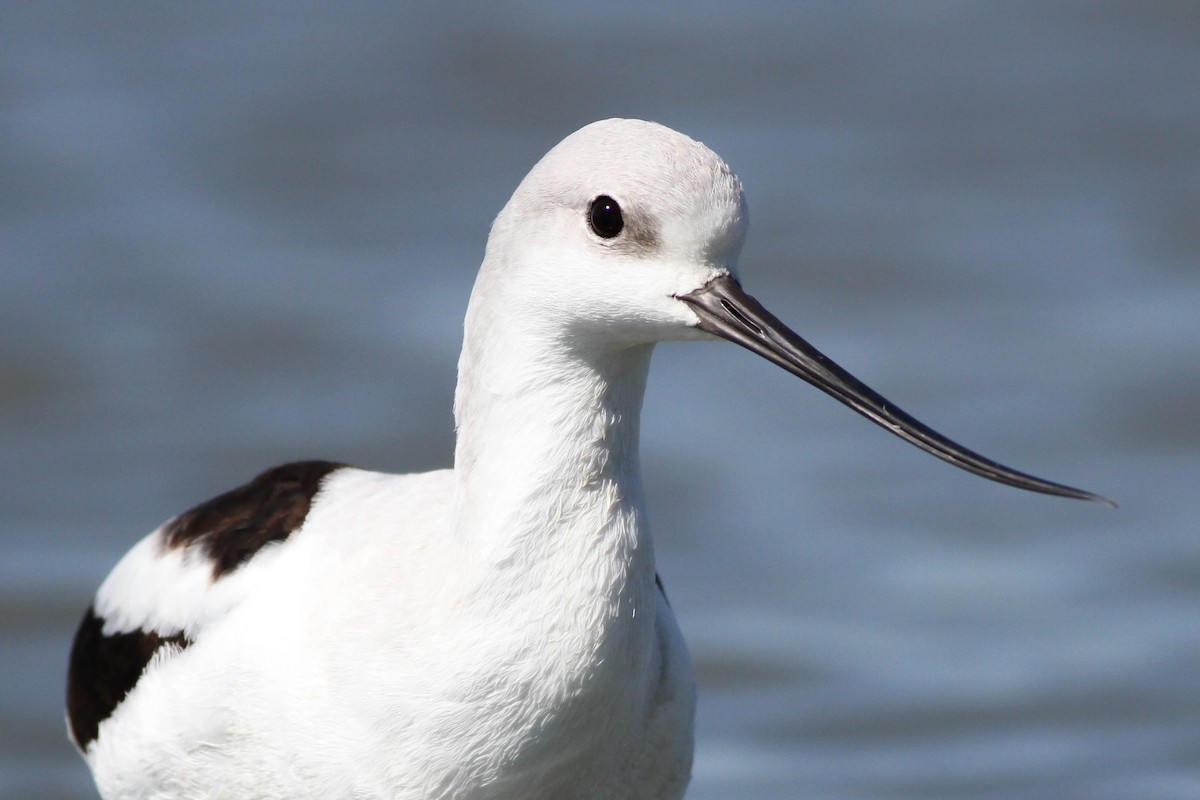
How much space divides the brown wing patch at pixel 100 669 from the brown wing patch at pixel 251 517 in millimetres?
255

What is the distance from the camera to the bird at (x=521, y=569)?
4277 millimetres

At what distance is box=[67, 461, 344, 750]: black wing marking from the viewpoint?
532cm

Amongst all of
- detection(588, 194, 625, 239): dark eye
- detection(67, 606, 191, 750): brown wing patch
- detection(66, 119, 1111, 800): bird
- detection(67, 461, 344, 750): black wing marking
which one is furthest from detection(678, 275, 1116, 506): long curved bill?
detection(67, 606, 191, 750): brown wing patch

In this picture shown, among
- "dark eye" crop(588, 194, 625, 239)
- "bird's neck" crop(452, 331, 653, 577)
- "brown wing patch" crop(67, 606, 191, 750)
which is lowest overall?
"brown wing patch" crop(67, 606, 191, 750)

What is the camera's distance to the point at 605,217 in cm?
428

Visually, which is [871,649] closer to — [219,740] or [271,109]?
A: [219,740]

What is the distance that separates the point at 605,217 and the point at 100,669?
241 centimetres

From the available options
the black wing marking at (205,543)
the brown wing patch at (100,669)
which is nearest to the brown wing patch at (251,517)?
the black wing marking at (205,543)

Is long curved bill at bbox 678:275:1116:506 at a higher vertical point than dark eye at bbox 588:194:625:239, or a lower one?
lower

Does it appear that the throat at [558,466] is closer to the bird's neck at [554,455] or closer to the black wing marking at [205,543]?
the bird's neck at [554,455]

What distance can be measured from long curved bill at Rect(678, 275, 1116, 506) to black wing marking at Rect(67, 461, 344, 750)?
1.46 m

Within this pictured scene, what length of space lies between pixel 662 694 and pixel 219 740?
42.8 inches

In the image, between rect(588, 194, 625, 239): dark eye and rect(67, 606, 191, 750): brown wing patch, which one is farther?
rect(67, 606, 191, 750): brown wing patch

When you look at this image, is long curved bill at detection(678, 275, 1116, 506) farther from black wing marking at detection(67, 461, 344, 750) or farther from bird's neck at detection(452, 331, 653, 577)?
black wing marking at detection(67, 461, 344, 750)
